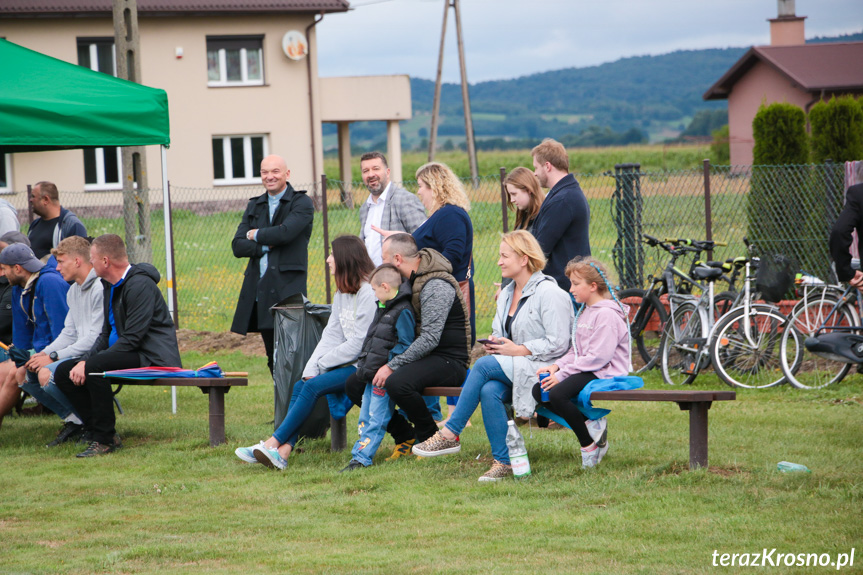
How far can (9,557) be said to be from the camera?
4.64 metres

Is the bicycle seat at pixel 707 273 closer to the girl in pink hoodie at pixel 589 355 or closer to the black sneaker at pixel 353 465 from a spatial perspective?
the girl in pink hoodie at pixel 589 355

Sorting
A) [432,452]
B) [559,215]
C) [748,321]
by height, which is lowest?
[432,452]

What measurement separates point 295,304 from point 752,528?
355 centimetres

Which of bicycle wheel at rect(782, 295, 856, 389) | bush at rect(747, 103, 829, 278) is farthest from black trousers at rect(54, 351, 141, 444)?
bush at rect(747, 103, 829, 278)

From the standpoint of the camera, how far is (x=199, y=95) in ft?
100.0

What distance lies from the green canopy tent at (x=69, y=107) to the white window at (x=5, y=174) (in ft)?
71.1

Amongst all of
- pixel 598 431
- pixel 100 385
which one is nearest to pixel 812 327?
pixel 598 431

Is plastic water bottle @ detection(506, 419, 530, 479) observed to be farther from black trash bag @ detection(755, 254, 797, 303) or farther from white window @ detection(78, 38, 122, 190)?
white window @ detection(78, 38, 122, 190)

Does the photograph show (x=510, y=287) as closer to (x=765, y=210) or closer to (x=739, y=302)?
(x=739, y=302)

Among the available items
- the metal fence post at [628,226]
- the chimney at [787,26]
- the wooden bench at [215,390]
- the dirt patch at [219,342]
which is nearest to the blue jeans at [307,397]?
the wooden bench at [215,390]

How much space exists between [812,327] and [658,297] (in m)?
1.47

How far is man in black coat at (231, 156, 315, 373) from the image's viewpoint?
25.0 ft

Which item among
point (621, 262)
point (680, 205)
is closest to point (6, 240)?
point (621, 262)

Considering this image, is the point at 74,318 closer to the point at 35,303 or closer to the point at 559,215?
the point at 35,303
